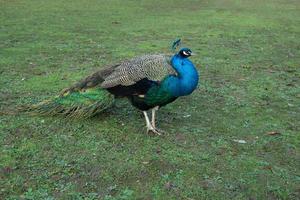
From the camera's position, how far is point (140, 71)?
16.1 ft

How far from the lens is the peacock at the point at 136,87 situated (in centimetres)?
483

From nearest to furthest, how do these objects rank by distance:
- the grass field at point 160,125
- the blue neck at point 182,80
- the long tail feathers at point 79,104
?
the grass field at point 160,125 < the blue neck at point 182,80 < the long tail feathers at point 79,104

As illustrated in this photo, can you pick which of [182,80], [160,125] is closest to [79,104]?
[160,125]

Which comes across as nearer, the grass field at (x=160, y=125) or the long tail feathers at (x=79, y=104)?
the grass field at (x=160, y=125)

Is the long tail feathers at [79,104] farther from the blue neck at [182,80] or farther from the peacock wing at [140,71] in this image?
the blue neck at [182,80]

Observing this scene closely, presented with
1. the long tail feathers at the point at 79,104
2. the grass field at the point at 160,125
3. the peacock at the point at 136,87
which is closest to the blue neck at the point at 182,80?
the peacock at the point at 136,87

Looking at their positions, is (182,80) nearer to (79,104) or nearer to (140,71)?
(140,71)

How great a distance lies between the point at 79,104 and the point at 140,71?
2.78ft

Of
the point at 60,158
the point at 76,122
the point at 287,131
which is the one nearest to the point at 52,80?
the point at 76,122

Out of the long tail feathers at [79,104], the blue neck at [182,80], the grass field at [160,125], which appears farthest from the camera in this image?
the long tail feathers at [79,104]

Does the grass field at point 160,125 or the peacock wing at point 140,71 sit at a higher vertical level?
the peacock wing at point 140,71

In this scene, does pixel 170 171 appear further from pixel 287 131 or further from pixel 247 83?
pixel 247 83

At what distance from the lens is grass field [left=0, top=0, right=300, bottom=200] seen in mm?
4047

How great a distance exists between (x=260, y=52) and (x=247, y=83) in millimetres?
2392
